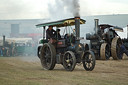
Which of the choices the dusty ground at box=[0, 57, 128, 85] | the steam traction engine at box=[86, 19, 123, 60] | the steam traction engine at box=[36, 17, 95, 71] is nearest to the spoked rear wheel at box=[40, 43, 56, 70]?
the steam traction engine at box=[36, 17, 95, 71]

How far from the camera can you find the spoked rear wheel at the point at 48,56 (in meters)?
13.0

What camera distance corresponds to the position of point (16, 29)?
6531 cm

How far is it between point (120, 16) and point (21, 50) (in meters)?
20.0

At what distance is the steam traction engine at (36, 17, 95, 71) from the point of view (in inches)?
493

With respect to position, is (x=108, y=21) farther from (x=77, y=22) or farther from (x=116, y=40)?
(x=77, y=22)

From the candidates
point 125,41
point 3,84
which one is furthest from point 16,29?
point 3,84

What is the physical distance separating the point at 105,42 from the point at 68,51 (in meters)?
9.06

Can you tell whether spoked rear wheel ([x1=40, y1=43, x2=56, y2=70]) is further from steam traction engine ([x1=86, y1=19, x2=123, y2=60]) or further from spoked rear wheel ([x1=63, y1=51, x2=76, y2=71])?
steam traction engine ([x1=86, y1=19, x2=123, y2=60])

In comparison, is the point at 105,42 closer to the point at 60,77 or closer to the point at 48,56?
the point at 48,56

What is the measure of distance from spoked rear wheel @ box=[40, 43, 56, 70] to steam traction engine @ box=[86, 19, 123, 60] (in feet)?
22.5

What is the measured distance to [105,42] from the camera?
21016mm

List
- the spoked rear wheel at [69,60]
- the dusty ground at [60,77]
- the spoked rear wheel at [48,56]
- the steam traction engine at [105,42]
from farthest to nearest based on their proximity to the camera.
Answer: the steam traction engine at [105,42]
the spoked rear wheel at [48,56]
the spoked rear wheel at [69,60]
the dusty ground at [60,77]

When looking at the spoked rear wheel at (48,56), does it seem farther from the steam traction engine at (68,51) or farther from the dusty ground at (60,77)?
the dusty ground at (60,77)

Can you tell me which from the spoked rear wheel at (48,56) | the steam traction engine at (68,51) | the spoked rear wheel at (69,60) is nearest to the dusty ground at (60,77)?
the spoked rear wheel at (69,60)
